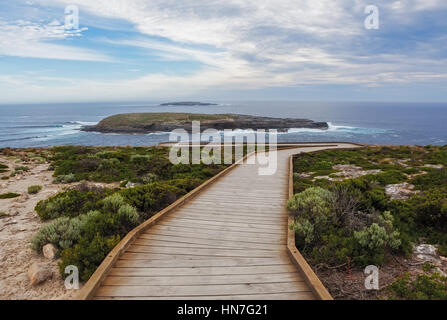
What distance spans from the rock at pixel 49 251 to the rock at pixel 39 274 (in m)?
0.50

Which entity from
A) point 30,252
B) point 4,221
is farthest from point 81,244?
point 4,221

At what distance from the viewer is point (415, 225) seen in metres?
6.45

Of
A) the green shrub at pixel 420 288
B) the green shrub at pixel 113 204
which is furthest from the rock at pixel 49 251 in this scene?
the green shrub at pixel 420 288

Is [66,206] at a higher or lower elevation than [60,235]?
higher

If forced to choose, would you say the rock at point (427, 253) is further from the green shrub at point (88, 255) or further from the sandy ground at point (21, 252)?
the sandy ground at point (21, 252)

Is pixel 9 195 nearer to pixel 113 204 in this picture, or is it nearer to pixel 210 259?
pixel 113 204

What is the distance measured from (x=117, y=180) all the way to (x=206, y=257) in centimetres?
929

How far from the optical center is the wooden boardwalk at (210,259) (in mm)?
3479

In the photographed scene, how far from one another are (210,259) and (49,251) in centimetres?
321

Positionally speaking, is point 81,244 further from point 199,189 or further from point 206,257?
point 199,189

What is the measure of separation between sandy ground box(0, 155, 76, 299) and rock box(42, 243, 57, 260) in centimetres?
8

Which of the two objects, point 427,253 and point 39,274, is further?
point 427,253

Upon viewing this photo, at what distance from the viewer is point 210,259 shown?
4309mm

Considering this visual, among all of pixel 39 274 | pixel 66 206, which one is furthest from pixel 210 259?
pixel 66 206
